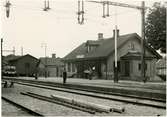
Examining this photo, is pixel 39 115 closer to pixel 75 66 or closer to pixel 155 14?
pixel 155 14

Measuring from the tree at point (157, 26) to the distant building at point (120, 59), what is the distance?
51.0 feet

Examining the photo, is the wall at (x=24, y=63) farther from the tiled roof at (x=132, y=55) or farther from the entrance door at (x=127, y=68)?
the tiled roof at (x=132, y=55)

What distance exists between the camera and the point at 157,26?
24.9 m

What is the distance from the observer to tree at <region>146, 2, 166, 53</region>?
80.6 ft

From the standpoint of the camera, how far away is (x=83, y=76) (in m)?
50.1

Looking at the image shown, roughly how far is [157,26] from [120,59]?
20.8 m

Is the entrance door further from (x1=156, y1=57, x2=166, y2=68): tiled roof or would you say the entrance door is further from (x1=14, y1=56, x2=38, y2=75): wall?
(x1=14, y1=56, x2=38, y2=75): wall

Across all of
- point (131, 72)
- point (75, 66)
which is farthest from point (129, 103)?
point (75, 66)

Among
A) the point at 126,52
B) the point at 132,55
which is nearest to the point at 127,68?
the point at 132,55

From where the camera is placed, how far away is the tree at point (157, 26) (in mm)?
24578

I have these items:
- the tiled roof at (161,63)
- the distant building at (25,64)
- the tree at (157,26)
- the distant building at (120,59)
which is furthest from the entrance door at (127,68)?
the distant building at (25,64)

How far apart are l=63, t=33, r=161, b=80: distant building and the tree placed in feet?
51.0

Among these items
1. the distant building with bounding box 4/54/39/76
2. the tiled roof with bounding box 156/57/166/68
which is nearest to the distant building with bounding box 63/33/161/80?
the tiled roof with bounding box 156/57/166/68

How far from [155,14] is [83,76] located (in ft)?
86.5
